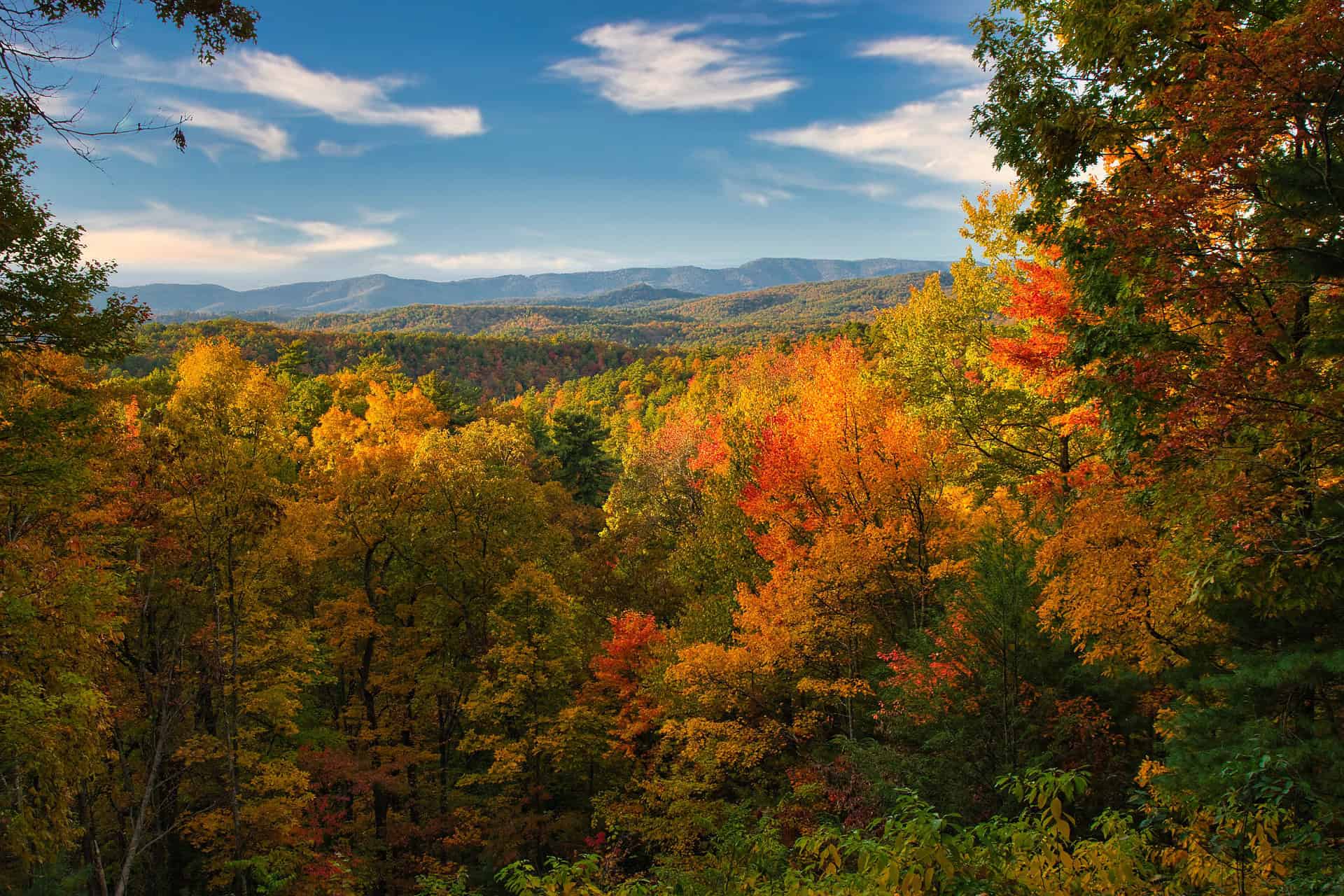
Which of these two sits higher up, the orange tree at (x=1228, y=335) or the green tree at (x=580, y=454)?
the orange tree at (x=1228, y=335)

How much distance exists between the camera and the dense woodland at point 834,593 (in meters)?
6.52

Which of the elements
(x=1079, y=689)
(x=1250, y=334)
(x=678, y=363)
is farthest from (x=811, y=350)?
(x=678, y=363)

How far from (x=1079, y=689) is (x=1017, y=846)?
8211 millimetres

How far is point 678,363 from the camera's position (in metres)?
121

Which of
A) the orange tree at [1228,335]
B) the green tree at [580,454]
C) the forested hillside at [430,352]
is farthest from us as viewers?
the forested hillside at [430,352]

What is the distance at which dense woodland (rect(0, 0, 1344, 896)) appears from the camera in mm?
6520

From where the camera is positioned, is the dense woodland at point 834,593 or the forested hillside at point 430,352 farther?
the forested hillside at point 430,352

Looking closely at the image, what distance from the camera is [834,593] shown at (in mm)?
16547

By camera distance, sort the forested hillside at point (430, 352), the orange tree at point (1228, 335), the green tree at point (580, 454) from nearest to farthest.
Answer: the orange tree at point (1228, 335) < the green tree at point (580, 454) < the forested hillside at point (430, 352)

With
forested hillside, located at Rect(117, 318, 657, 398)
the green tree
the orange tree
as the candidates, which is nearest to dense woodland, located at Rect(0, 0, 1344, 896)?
the orange tree

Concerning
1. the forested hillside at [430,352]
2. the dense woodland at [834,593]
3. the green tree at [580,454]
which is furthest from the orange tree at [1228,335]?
the forested hillside at [430,352]

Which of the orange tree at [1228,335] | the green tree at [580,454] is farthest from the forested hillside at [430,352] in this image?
the orange tree at [1228,335]

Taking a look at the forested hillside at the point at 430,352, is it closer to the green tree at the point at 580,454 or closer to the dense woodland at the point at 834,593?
the green tree at the point at 580,454

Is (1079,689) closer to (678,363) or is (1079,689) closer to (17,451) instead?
(17,451)
